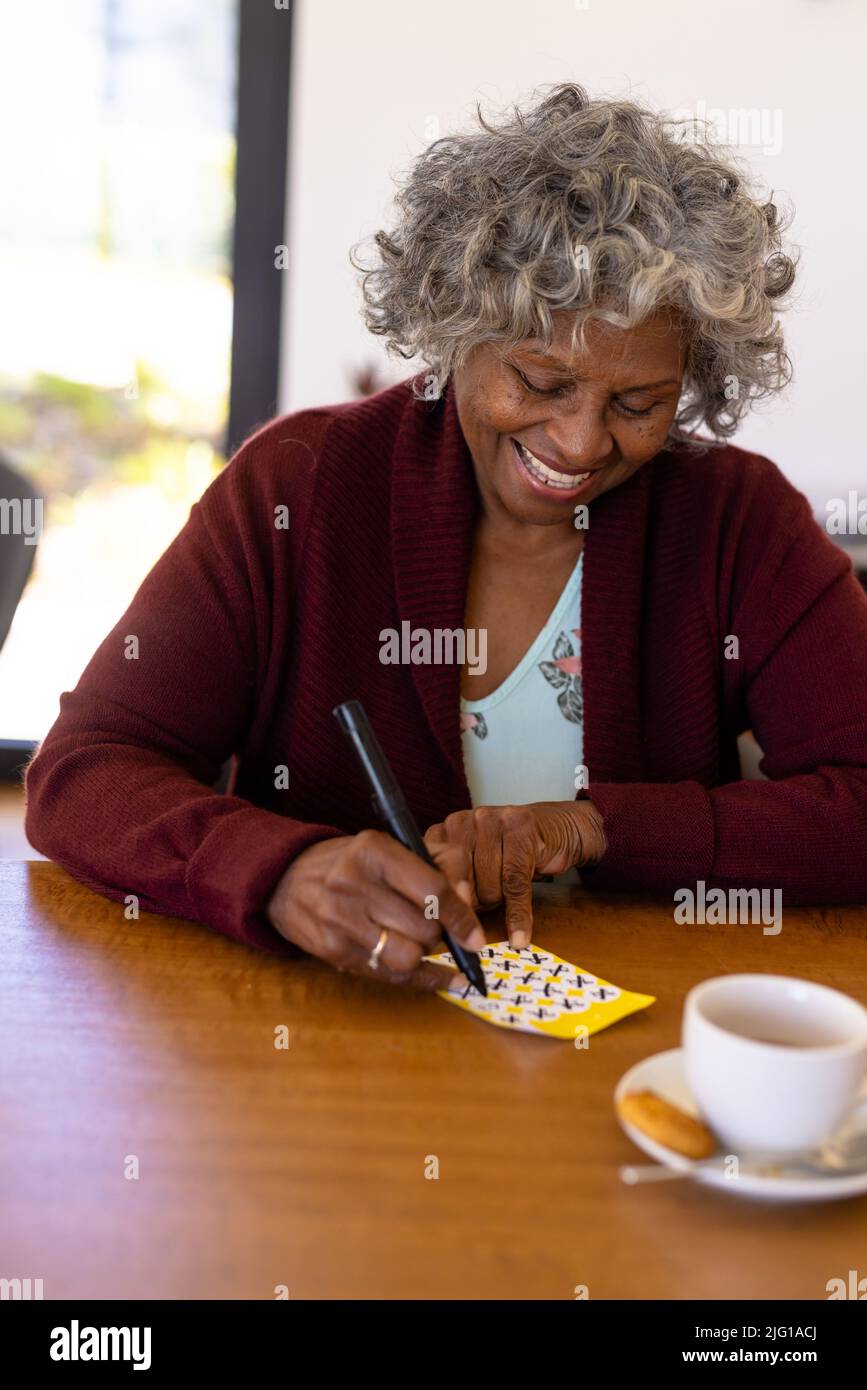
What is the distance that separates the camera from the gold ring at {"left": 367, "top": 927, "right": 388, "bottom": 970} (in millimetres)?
1022

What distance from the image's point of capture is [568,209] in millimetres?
1333

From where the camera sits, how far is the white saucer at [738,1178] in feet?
2.45

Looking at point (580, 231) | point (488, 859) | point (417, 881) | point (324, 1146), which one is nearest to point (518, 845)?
point (488, 859)

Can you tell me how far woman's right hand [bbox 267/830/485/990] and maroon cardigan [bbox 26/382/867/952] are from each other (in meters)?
0.20

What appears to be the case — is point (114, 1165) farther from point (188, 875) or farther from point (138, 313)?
point (138, 313)

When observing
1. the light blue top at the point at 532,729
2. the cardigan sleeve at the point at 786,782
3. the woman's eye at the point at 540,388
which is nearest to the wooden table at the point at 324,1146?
the cardigan sleeve at the point at 786,782

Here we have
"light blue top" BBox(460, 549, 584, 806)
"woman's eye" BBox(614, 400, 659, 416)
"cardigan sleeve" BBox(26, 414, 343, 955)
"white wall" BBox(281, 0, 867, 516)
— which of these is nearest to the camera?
"cardigan sleeve" BBox(26, 414, 343, 955)

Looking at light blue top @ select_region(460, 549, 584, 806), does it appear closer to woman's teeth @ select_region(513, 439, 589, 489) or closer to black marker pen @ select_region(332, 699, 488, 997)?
woman's teeth @ select_region(513, 439, 589, 489)

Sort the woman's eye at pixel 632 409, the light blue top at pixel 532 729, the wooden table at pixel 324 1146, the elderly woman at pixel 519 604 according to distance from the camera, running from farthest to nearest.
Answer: the light blue top at pixel 532 729 → the woman's eye at pixel 632 409 → the elderly woman at pixel 519 604 → the wooden table at pixel 324 1146

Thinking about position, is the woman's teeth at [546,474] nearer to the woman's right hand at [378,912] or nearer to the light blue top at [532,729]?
the light blue top at [532,729]

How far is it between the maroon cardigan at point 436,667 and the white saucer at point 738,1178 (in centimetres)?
47

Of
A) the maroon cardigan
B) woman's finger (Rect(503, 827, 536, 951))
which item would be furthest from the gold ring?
the maroon cardigan

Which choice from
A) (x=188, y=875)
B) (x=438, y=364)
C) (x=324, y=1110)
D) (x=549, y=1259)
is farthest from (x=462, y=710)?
(x=549, y=1259)

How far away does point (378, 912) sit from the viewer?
103cm
